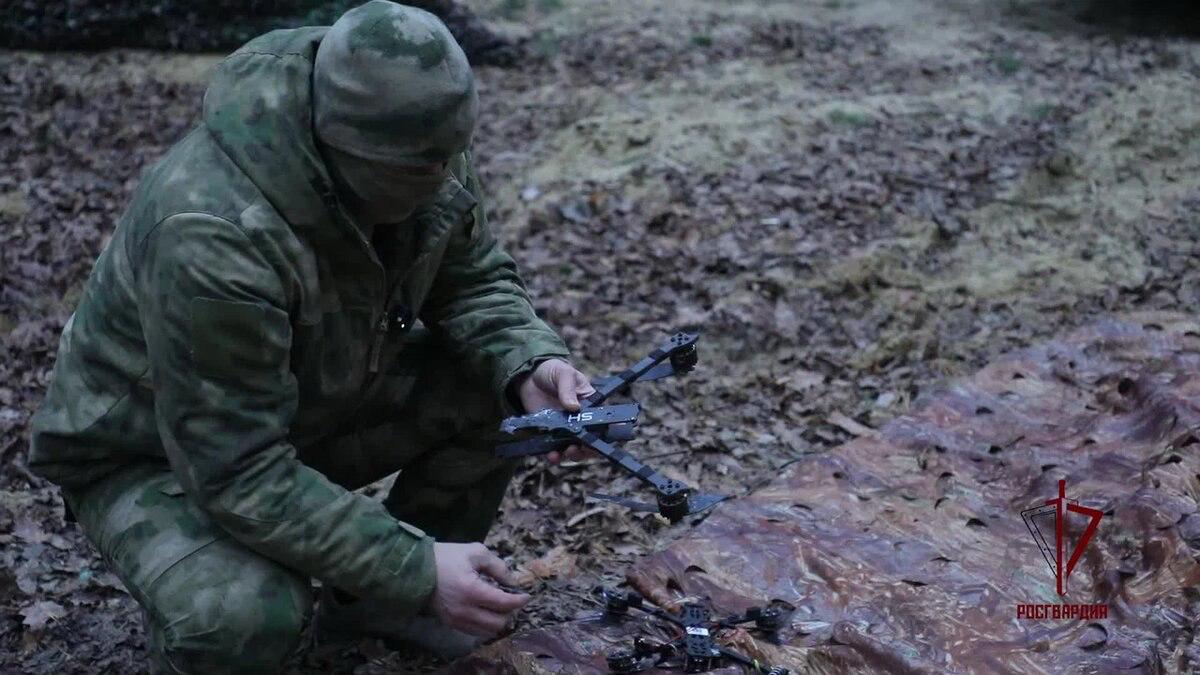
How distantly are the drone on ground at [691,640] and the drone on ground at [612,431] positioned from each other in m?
0.41

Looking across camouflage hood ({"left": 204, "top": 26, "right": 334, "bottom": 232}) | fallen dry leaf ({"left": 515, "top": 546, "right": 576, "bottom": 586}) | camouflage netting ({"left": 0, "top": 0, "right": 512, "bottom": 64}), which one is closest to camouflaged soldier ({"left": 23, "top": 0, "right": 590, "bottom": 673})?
camouflage hood ({"left": 204, "top": 26, "right": 334, "bottom": 232})

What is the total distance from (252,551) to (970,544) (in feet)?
7.15

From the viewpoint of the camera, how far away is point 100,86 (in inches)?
337

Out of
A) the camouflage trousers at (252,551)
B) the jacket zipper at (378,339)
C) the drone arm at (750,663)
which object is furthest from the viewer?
the drone arm at (750,663)

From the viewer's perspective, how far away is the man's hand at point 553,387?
3.11 metres

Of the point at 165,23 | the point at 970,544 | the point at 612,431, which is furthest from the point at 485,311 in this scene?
the point at 165,23

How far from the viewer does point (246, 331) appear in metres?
2.61

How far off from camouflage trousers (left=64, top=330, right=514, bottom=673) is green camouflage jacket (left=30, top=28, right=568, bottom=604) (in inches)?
3.6

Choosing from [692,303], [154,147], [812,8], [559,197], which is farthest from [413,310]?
[812,8]

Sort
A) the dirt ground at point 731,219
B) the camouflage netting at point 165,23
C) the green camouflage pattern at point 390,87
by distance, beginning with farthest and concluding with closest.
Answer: the camouflage netting at point 165,23, the dirt ground at point 731,219, the green camouflage pattern at point 390,87

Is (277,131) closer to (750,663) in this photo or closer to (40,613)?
(750,663)

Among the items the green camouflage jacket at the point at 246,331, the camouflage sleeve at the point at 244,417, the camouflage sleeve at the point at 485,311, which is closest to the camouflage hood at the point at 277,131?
the green camouflage jacket at the point at 246,331

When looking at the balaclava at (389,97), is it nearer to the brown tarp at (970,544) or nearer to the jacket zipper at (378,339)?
the jacket zipper at (378,339)

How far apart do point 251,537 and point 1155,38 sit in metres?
9.47
